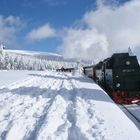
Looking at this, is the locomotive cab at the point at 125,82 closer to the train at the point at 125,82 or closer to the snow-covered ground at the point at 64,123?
the train at the point at 125,82

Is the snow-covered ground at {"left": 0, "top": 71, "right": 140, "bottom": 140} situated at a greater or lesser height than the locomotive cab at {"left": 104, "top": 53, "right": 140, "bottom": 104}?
lesser

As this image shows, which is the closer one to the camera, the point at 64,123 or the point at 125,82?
the point at 64,123

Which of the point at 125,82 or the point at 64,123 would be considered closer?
the point at 64,123

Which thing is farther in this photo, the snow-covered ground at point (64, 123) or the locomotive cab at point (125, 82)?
the locomotive cab at point (125, 82)

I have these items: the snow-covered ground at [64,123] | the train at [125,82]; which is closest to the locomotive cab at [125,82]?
the train at [125,82]

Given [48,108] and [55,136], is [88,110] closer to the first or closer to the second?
[48,108]

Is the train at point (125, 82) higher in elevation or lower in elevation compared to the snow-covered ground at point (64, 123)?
higher

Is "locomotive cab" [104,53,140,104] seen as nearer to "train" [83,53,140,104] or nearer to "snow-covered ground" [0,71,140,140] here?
"train" [83,53,140,104]

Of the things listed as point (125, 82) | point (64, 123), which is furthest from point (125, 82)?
point (64, 123)

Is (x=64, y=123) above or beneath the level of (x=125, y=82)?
beneath

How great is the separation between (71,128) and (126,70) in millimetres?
10460

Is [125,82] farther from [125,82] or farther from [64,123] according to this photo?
[64,123]

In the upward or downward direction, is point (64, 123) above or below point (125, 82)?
below

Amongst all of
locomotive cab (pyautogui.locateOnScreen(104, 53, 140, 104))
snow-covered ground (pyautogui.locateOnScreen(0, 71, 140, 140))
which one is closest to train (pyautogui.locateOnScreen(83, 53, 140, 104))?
locomotive cab (pyautogui.locateOnScreen(104, 53, 140, 104))
